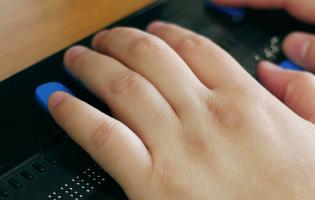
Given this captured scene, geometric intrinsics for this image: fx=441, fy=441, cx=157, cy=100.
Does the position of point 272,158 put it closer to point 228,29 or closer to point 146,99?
point 146,99

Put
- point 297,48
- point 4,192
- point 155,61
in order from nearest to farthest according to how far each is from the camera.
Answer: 1. point 4,192
2. point 155,61
3. point 297,48

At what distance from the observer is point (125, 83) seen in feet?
1.76

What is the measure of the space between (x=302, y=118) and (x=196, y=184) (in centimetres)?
19

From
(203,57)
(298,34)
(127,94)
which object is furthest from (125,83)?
(298,34)

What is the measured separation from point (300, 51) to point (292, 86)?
0.37ft


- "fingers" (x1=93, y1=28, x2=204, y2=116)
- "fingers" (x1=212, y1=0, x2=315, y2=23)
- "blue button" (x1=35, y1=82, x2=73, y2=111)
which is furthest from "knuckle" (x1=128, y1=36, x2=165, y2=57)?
"fingers" (x1=212, y1=0, x2=315, y2=23)

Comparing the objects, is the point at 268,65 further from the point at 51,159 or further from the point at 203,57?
the point at 51,159

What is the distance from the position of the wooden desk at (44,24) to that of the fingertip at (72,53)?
0.9 inches

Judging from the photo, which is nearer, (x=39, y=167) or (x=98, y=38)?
(x=39, y=167)

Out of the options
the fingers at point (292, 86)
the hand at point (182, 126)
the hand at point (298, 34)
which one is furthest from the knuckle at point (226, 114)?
the hand at point (298, 34)

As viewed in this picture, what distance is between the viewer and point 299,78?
604 millimetres

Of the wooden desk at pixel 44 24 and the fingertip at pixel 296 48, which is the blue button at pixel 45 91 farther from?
the fingertip at pixel 296 48

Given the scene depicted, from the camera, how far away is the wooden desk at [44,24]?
562 mm

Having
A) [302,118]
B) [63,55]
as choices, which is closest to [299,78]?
[302,118]
